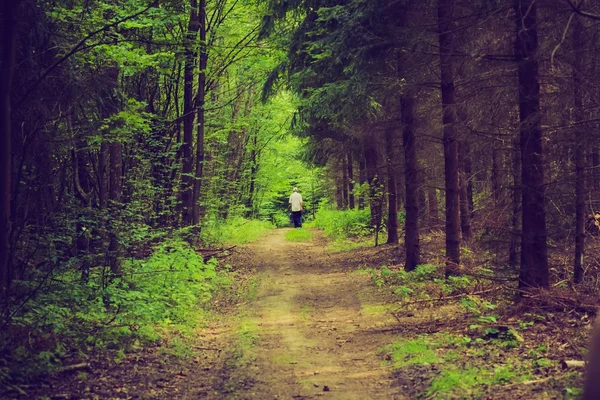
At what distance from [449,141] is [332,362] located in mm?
5855

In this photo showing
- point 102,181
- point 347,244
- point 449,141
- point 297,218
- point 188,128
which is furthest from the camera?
point 297,218

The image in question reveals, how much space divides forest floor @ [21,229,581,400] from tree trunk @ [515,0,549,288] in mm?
1055

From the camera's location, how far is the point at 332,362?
703cm

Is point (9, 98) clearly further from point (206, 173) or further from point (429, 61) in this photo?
point (206, 173)

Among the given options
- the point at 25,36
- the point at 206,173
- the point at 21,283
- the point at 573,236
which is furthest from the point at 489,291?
the point at 206,173

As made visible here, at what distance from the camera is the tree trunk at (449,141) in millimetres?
10484

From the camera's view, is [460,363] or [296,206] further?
[296,206]

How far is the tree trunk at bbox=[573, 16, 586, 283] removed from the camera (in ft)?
26.7

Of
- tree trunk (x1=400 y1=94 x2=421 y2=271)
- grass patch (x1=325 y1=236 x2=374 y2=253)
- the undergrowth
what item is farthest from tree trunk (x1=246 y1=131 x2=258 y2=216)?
the undergrowth

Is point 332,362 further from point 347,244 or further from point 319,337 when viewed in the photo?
point 347,244

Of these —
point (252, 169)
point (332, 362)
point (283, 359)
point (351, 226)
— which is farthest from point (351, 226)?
point (332, 362)

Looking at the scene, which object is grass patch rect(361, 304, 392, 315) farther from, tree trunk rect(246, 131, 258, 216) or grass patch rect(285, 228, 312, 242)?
tree trunk rect(246, 131, 258, 216)

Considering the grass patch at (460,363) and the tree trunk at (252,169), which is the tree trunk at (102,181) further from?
the tree trunk at (252,169)

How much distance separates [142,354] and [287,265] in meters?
9.65
